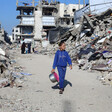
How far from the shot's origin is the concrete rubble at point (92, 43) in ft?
31.3

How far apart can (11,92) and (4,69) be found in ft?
5.38

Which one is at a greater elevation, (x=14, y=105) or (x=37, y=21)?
(x=37, y=21)

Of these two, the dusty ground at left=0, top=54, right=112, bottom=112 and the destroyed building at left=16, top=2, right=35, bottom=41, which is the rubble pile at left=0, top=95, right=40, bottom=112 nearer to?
the dusty ground at left=0, top=54, right=112, bottom=112

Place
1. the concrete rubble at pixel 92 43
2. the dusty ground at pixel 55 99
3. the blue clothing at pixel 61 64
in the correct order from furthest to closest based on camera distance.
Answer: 1. the concrete rubble at pixel 92 43
2. the blue clothing at pixel 61 64
3. the dusty ground at pixel 55 99

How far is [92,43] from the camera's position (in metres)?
14.4

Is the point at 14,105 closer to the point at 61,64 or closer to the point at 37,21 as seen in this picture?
the point at 61,64

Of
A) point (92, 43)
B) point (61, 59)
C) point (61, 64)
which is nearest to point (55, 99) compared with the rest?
point (61, 64)

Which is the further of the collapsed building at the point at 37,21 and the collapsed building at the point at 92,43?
the collapsed building at the point at 37,21

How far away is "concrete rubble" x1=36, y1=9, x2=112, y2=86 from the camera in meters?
9.55

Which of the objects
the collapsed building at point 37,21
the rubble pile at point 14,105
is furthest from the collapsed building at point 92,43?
the collapsed building at point 37,21

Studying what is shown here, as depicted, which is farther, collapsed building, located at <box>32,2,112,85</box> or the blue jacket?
collapsed building, located at <box>32,2,112,85</box>

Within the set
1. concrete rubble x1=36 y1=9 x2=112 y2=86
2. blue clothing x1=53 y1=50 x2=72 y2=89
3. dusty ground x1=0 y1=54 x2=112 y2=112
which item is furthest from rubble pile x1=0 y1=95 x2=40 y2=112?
concrete rubble x1=36 y1=9 x2=112 y2=86

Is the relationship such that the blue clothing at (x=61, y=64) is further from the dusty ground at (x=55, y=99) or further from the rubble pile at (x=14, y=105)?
the rubble pile at (x=14, y=105)

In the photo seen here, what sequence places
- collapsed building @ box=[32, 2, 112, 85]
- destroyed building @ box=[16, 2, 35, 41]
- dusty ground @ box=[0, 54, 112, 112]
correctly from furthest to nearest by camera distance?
destroyed building @ box=[16, 2, 35, 41], collapsed building @ box=[32, 2, 112, 85], dusty ground @ box=[0, 54, 112, 112]
